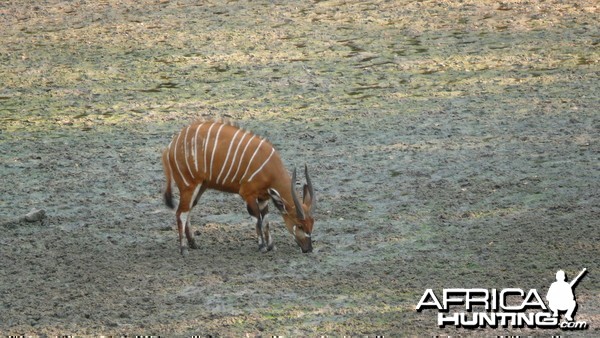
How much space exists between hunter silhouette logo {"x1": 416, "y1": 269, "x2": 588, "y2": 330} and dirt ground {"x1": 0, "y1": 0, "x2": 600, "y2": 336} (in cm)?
10

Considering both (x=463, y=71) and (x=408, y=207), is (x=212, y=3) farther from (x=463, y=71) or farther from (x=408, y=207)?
(x=408, y=207)

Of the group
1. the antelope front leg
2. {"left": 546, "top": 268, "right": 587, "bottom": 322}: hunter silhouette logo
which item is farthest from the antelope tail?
{"left": 546, "top": 268, "right": 587, "bottom": 322}: hunter silhouette logo

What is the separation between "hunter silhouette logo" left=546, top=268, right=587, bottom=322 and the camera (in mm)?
7489

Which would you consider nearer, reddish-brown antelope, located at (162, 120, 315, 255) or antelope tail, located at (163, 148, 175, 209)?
reddish-brown antelope, located at (162, 120, 315, 255)

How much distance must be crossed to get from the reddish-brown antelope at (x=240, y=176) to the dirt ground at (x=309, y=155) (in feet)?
0.93

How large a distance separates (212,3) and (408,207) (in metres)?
7.53

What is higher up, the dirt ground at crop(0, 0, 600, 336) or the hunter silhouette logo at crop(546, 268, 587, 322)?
the dirt ground at crop(0, 0, 600, 336)

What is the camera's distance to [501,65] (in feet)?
43.8

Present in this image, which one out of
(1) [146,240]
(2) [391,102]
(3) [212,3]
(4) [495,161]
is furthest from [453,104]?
(3) [212,3]

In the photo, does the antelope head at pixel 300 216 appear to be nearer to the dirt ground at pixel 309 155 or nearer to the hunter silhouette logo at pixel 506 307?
the dirt ground at pixel 309 155

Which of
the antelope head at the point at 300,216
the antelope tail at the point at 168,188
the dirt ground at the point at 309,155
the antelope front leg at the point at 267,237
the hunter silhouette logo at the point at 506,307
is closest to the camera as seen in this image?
the hunter silhouette logo at the point at 506,307

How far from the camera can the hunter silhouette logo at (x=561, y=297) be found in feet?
24.6

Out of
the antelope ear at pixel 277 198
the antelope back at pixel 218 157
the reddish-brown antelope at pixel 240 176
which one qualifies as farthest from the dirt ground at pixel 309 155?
the antelope back at pixel 218 157

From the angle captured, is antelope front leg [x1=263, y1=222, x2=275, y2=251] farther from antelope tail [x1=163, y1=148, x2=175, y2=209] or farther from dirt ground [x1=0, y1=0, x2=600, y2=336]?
antelope tail [x1=163, y1=148, x2=175, y2=209]
